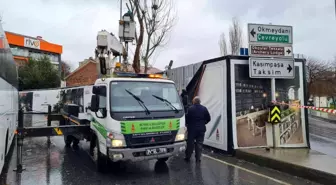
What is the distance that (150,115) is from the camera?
6566 mm

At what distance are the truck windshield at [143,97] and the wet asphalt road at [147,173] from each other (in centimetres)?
152

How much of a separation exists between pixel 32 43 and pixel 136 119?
62.4 meters

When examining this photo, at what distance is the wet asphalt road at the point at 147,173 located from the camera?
6289 millimetres

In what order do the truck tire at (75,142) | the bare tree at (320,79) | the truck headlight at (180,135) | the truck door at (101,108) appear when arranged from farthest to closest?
the bare tree at (320,79) → the truck tire at (75,142) → the truck headlight at (180,135) → the truck door at (101,108)

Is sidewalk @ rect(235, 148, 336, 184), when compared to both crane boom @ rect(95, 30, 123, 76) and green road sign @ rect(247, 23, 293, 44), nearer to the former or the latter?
green road sign @ rect(247, 23, 293, 44)

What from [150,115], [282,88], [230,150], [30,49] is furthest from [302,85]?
[30,49]

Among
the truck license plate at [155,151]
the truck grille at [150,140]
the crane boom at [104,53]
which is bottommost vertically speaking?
the truck license plate at [155,151]

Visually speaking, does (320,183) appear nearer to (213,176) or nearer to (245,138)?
(213,176)

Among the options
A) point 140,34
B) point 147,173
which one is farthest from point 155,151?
point 140,34

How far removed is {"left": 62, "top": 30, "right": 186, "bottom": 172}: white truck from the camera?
6.24 m

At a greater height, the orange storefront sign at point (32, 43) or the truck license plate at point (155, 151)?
the orange storefront sign at point (32, 43)

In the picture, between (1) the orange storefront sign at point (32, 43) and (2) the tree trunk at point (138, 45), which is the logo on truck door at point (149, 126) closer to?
(2) the tree trunk at point (138, 45)

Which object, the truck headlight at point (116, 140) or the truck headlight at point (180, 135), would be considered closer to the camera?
the truck headlight at point (116, 140)

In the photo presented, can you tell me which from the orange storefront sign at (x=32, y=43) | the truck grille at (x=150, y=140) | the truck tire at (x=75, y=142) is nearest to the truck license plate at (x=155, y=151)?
the truck grille at (x=150, y=140)
